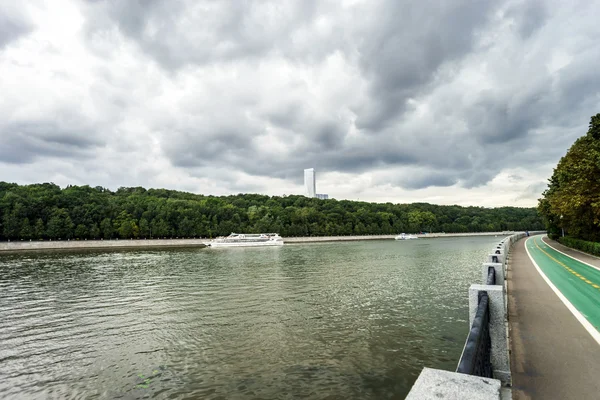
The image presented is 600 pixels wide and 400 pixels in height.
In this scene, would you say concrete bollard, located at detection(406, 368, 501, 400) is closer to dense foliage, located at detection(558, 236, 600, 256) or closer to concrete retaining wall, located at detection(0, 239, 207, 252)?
dense foliage, located at detection(558, 236, 600, 256)

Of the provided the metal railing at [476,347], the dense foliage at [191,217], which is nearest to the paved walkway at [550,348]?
the metal railing at [476,347]

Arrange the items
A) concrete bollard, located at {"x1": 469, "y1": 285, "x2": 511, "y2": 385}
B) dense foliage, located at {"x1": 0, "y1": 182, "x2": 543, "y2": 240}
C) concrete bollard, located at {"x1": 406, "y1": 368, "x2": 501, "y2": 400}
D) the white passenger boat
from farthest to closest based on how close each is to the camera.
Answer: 1. the white passenger boat
2. dense foliage, located at {"x1": 0, "y1": 182, "x2": 543, "y2": 240}
3. concrete bollard, located at {"x1": 469, "y1": 285, "x2": 511, "y2": 385}
4. concrete bollard, located at {"x1": 406, "y1": 368, "x2": 501, "y2": 400}

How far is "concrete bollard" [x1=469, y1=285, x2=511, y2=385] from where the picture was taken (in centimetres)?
551

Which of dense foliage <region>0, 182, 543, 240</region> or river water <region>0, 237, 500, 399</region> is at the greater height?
dense foliage <region>0, 182, 543, 240</region>

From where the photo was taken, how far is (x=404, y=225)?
16212 centimetres

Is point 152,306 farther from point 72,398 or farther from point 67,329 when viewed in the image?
point 72,398

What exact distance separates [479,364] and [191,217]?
116m

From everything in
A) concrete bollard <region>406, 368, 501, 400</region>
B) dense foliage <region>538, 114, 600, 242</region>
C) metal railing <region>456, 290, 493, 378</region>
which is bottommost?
metal railing <region>456, 290, 493, 378</region>

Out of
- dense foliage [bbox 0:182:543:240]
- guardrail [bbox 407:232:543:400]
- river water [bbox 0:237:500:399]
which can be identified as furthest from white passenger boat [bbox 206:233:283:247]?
guardrail [bbox 407:232:543:400]

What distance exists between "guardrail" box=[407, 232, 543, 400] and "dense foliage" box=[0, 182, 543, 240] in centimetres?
10812

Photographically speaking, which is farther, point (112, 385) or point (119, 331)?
point (119, 331)

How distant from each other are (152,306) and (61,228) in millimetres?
92991

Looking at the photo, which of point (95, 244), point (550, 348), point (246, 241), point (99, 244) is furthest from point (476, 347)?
point (95, 244)

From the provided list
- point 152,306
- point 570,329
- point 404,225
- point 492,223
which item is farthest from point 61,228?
point 492,223
